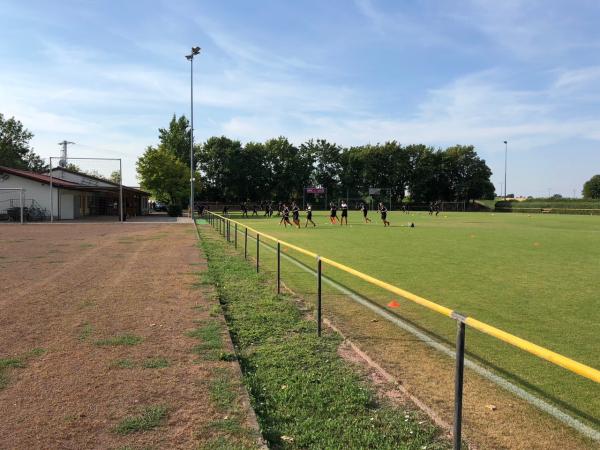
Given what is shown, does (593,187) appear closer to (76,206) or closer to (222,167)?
(222,167)

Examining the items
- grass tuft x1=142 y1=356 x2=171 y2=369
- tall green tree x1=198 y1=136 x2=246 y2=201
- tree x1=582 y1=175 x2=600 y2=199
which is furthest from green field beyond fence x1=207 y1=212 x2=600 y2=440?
tree x1=582 y1=175 x2=600 y2=199

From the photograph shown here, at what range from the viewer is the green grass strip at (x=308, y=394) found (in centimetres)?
347

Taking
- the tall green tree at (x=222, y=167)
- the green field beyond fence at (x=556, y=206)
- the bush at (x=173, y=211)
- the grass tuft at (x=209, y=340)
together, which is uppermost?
the tall green tree at (x=222, y=167)

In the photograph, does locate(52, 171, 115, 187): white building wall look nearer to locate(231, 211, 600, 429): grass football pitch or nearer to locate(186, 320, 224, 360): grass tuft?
locate(231, 211, 600, 429): grass football pitch

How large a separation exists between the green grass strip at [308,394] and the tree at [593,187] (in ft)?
404

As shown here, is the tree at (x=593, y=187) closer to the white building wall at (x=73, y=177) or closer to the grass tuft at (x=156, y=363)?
the white building wall at (x=73, y=177)

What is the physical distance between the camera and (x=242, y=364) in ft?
16.5

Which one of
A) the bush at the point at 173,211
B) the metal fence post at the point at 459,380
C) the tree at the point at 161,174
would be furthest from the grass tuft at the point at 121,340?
the tree at the point at 161,174

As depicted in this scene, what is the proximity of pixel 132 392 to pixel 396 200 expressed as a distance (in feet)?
310

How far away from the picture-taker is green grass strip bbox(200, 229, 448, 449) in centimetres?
347

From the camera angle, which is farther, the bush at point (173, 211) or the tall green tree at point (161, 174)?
the tall green tree at point (161, 174)

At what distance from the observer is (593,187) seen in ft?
369

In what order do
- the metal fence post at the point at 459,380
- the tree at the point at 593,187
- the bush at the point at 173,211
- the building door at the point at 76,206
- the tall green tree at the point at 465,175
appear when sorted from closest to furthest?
the metal fence post at the point at 459,380, the building door at the point at 76,206, the bush at the point at 173,211, the tall green tree at the point at 465,175, the tree at the point at 593,187

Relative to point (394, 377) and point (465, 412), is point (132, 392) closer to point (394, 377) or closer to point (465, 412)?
point (394, 377)
